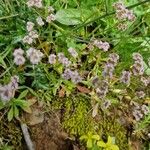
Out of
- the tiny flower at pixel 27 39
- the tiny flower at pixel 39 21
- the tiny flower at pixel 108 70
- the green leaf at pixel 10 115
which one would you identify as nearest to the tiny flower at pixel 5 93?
the green leaf at pixel 10 115

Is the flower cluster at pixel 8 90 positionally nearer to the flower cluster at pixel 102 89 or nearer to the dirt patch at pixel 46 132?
the dirt patch at pixel 46 132

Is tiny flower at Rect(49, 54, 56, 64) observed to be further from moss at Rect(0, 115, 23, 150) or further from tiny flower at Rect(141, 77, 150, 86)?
tiny flower at Rect(141, 77, 150, 86)

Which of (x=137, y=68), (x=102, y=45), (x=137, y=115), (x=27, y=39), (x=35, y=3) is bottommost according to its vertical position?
(x=137, y=115)

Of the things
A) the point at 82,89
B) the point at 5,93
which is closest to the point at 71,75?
the point at 82,89

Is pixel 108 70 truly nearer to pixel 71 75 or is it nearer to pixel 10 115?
pixel 71 75

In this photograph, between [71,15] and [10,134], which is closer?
[10,134]

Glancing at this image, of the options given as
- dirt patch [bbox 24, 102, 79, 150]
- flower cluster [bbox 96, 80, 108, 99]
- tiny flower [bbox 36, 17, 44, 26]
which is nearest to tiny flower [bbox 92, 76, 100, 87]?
flower cluster [bbox 96, 80, 108, 99]
